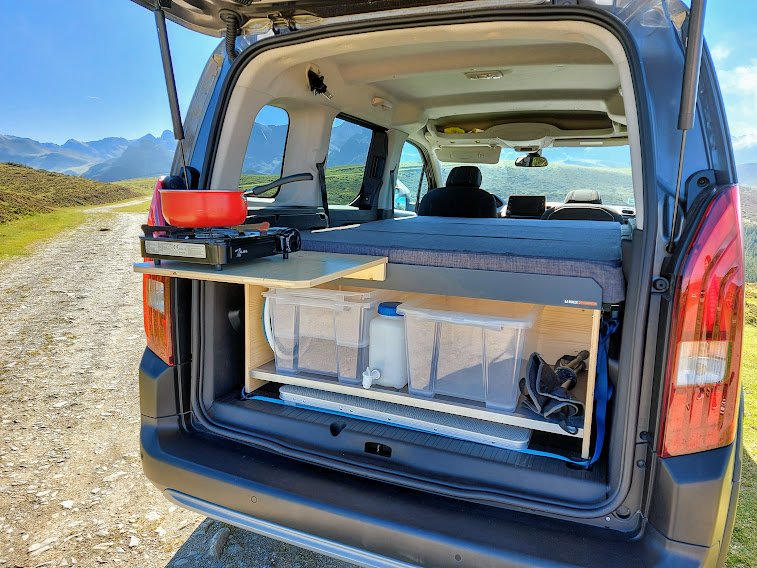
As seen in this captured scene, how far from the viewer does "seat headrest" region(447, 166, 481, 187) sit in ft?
13.6

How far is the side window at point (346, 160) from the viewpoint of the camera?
3061 millimetres

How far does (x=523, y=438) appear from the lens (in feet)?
4.75

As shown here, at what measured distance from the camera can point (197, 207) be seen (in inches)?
55.2

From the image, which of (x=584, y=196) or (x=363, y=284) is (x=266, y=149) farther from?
(x=584, y=196)

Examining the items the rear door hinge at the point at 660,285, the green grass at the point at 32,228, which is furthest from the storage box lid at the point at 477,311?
the green grass at the point at 32,228

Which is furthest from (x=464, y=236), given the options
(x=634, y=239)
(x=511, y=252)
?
(x=634, y=239)

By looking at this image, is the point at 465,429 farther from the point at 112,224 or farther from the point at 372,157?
the point at 112,224

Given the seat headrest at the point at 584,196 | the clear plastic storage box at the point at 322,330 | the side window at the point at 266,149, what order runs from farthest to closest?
the seat headrest at the point at 584,196, the side window at the point at 266,149, the clear plastic storage box at the point at 322,330

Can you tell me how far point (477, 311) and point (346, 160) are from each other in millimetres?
1942

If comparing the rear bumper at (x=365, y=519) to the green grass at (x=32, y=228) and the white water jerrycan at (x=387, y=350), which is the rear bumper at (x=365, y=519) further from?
the green grass at (x=32, y=228)

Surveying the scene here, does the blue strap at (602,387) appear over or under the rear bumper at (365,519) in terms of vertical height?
over

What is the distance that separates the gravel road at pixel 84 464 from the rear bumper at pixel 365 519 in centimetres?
58

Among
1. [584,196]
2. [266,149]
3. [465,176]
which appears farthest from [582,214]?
[266,149]

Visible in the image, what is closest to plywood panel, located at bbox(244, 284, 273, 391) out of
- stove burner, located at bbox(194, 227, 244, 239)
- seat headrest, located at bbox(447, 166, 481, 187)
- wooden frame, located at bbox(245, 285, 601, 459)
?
wooden frame, located at bbox(245, 285, 601, 459)
